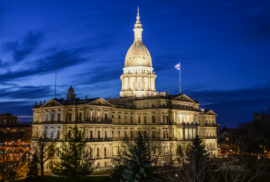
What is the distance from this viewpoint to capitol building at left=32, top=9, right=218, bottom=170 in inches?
2904

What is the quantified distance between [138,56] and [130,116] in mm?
27853

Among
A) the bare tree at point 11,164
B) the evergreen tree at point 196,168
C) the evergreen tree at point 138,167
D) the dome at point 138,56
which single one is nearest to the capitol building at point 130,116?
the dome at point 138,56

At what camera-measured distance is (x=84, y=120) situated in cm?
7256

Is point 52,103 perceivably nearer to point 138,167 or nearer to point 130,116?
point 130,116

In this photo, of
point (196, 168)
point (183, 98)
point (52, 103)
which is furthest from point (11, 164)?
point (183, 98)

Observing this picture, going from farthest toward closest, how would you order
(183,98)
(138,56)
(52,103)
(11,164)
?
1. (138,56)
2. (183,98)
3. (52,103)
4. (11,164)

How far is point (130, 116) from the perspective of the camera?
88.1m

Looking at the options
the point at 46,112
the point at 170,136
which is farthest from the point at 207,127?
the point at 46,112

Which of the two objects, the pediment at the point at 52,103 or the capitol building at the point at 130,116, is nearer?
the capitol building at the point at 130,116

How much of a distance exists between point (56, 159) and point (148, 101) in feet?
101

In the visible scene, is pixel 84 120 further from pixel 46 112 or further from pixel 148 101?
pixel 148 101

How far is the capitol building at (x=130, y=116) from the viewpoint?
73.8 m

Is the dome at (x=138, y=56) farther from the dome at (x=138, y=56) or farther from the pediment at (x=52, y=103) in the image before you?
the pediment at (x=52, y=103)

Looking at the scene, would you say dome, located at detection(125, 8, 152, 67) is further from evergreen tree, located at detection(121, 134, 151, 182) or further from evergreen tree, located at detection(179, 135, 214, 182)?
evergreen tree, located at detection(121, 134, 151, 182)
